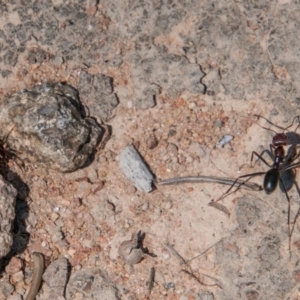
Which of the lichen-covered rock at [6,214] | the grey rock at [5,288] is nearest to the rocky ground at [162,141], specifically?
the grey rock at [5,288]

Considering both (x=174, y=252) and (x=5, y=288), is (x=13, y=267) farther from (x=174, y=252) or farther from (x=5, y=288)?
(x=174, y=252)

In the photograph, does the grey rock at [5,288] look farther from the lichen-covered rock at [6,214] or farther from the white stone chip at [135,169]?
the white stone chip at [135,169]

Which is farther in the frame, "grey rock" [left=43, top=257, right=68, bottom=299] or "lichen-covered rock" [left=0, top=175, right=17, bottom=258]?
"grey rock" [left=43, top=257, right=68, bottom=299]

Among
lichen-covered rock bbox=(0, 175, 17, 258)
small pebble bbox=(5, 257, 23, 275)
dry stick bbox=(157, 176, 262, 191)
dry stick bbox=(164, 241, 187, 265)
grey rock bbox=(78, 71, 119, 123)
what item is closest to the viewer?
lichen-covered rock bbox=(0, 175, 17, 258)

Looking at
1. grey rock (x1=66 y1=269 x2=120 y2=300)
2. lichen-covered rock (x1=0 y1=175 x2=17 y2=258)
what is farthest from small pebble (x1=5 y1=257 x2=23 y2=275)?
grey rock (x1=66 y1=269 x2=120 y2=300)

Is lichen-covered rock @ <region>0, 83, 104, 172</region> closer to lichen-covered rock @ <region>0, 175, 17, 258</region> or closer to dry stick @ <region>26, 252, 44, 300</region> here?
lichen-covered rock @ <region>0, 175, 17, 258</region>

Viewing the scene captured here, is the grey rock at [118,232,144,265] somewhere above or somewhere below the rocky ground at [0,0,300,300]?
below
